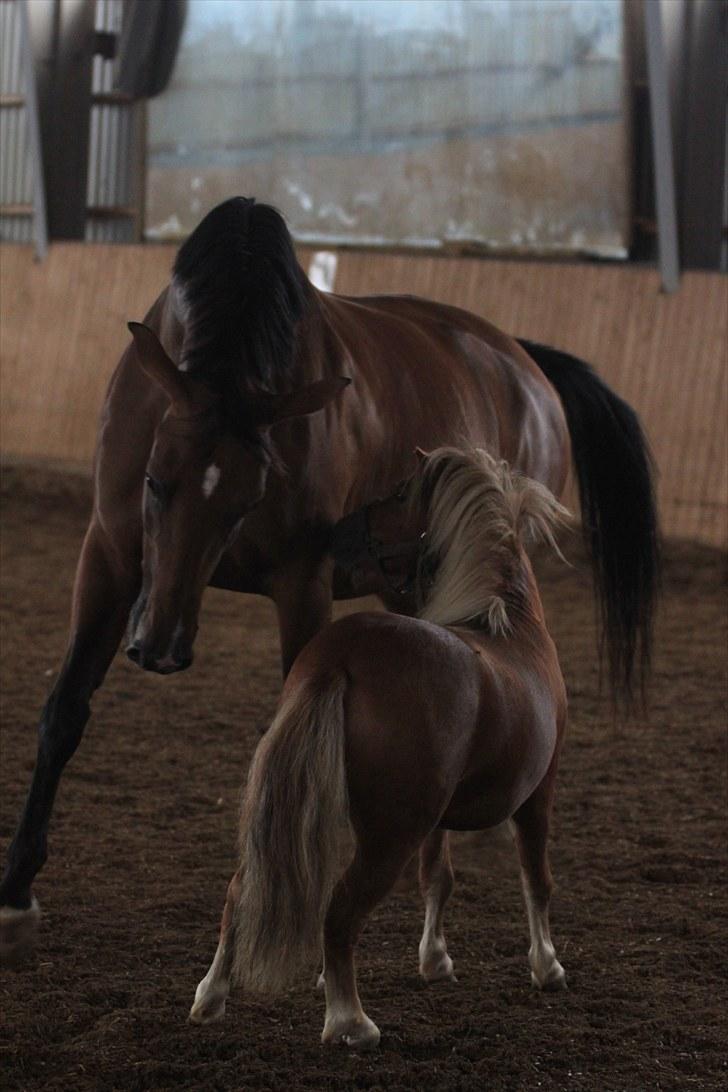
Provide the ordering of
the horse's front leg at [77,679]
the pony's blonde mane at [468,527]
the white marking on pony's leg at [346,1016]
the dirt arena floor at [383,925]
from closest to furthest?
the white marking on pony's leg at [346,1016]
the dirt arena floor at [383,925]
the pony's blonde mane at [468,527]
the horse's front leg at [77,679]

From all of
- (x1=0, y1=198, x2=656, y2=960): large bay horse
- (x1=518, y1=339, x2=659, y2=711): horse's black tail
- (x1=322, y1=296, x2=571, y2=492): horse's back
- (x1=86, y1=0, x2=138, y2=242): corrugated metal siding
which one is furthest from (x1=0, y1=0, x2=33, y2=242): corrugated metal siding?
(x1=0, y1=198, x2=656, y2=960): large bay horse

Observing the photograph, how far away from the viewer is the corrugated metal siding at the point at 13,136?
45.5ft

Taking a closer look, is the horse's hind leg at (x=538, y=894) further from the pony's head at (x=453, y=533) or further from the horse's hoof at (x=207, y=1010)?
the horse's hoof at (x=207, y=1010)

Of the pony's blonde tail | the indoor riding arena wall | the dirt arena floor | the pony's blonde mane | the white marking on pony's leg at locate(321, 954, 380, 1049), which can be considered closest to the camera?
the pony's blonde tail

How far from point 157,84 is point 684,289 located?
19.0 ft

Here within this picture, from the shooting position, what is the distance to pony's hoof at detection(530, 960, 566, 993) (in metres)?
3.19

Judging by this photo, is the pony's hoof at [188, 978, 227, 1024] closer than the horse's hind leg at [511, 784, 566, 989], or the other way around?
the pony's hoof at [188, 978, 227, 1024]

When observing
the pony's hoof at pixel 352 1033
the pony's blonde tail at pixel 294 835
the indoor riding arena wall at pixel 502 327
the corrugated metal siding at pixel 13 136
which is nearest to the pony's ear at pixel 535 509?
the pony's blonde tail at pixel 294 835

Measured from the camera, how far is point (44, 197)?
12820 mm

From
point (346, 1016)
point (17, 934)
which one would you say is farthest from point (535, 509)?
point (17, 934)

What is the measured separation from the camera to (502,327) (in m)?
9.80

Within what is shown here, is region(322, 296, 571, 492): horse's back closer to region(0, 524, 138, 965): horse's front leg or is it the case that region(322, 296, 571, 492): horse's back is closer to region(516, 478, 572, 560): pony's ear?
region(516, 478, 572, 560): pony's ear

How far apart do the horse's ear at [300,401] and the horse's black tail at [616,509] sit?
2.07 m

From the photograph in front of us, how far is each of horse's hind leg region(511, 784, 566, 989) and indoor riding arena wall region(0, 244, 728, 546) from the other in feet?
19.8
